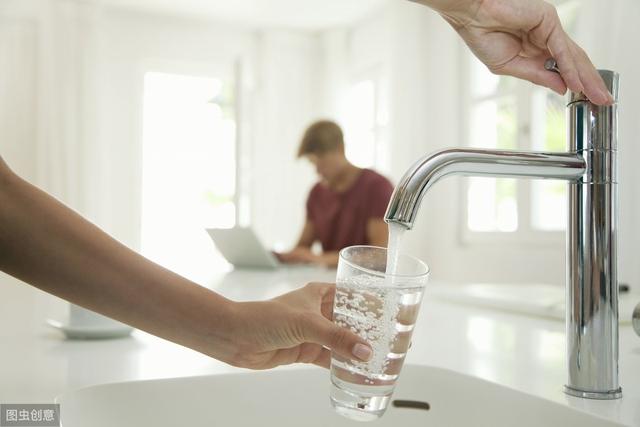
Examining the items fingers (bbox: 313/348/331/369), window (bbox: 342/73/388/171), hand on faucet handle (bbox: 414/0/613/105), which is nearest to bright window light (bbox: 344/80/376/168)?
window (bbox: 342/73/388/171)

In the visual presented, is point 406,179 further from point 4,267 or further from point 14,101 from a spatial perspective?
point 14,101

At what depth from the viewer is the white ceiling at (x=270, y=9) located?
5.24 m

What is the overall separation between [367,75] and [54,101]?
2.53m

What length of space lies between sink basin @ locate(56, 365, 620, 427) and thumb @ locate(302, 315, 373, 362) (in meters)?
0.19

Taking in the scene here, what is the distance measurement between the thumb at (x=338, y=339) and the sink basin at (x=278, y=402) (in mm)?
189

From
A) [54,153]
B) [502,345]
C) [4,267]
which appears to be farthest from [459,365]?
[54,153]

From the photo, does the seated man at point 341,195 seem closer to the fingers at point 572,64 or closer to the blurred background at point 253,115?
the blurred background at point 253,115

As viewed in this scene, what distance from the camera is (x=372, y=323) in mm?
516

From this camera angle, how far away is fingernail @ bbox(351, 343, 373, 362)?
1.68 feet

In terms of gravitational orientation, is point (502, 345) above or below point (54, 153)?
below

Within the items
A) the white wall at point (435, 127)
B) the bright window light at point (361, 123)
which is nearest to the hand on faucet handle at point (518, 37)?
the white wall at point (435, 127)

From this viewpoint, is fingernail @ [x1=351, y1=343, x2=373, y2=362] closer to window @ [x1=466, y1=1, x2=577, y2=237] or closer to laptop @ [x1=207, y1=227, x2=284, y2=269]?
laptop @ [x1=207, y1=227, x2=284, y2=269]

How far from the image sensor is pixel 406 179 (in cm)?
52

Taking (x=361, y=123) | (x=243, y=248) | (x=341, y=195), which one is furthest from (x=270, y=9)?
(x=243, y=248)
